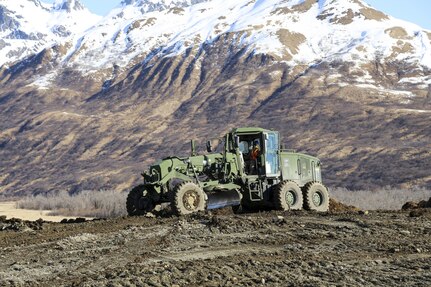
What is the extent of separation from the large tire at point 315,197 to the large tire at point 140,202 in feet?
17.2

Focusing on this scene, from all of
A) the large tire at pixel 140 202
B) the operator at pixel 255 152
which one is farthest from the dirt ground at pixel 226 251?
the operator at pixel 255 152

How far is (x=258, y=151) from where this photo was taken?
23203mm

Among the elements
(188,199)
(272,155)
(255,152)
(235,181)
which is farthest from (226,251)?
(272,155)

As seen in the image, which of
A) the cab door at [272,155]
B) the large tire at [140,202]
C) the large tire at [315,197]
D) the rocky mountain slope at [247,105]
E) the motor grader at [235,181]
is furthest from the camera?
the rocky mountain slope at [247,105]

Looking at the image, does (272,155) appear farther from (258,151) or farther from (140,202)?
(140,202)

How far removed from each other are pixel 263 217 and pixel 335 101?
123 meters

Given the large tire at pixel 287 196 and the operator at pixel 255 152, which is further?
the operator at pixel 255 152

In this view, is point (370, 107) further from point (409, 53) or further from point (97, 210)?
point (97, 210)

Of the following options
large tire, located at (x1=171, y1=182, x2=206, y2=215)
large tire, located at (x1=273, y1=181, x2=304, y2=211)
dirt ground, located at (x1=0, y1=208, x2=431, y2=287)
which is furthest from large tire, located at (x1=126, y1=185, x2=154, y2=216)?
large tire, located at (x1=273, y1=181, x2=304, y2=211)

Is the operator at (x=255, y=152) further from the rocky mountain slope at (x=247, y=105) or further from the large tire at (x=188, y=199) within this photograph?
the rocky mountain slope at (x=247, y=105)

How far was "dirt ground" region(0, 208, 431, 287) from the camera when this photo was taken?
37.1 ft

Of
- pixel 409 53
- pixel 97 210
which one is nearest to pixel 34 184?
pixel 97 210

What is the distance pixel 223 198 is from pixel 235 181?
1.05 meters

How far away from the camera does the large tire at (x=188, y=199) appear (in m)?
20.3
